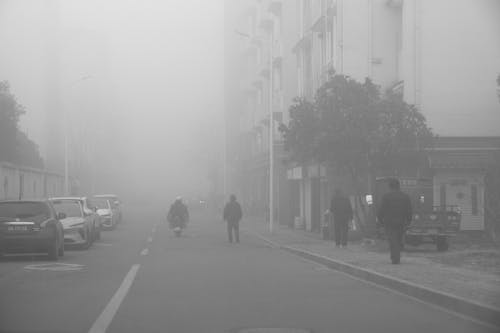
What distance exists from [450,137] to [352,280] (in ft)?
48.6

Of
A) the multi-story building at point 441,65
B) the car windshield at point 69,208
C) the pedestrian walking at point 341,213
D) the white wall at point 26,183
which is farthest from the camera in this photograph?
the white wall at point 26,183

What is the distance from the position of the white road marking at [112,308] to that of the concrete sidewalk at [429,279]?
4.57 meters

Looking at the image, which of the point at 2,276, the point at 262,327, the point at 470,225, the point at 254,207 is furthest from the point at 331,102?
the point at 254,207

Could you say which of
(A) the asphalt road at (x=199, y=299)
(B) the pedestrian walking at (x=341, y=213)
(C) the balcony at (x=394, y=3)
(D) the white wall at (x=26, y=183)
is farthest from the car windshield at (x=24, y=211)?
(C) the balcony at (x=394, y=3)

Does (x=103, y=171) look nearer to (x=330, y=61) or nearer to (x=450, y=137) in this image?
(x=330, y=61)

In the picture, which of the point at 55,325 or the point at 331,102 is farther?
the point at 331,102

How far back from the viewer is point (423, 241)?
22.7 metres

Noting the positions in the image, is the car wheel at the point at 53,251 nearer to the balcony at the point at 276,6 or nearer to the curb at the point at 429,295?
the curb at the point at 429,295

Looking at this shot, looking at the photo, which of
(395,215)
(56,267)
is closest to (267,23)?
(56,267)

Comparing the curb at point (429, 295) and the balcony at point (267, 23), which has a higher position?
the balcony at point (267, 23)

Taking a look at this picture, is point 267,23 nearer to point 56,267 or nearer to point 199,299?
point 56,267

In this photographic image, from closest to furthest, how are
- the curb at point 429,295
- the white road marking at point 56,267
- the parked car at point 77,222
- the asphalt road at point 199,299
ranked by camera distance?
the asphalt road at point 199,299 → the curb at point 429,295 → the white road marking at point 56,267 → the parked car at point 77,222

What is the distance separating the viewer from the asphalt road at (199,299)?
1021 centimetres

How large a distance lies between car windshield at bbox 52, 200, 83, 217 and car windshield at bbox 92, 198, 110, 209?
45.9ft
